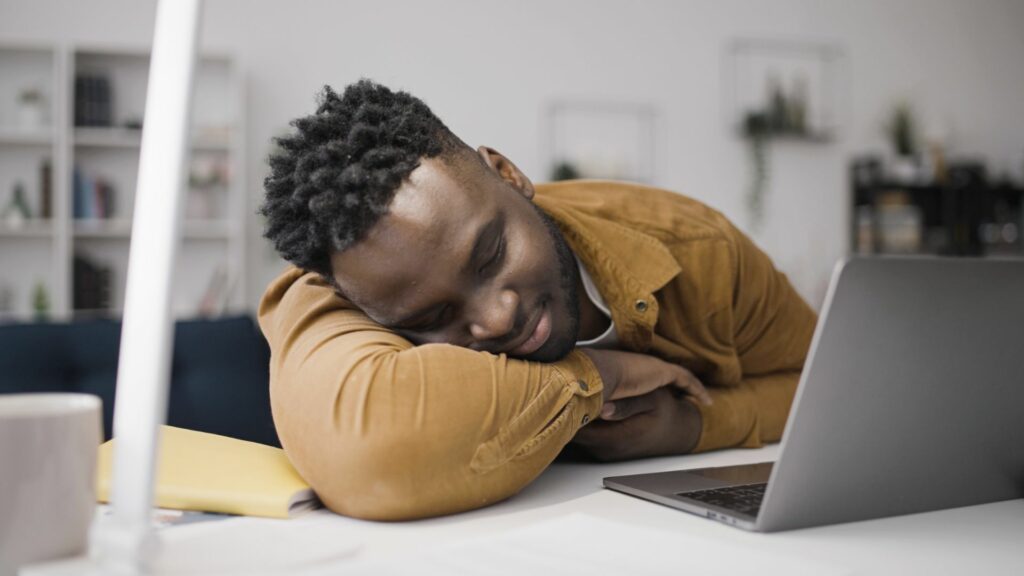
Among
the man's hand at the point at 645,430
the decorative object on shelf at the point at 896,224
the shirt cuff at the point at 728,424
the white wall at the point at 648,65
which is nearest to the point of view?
the man's hand at the point at 645,430

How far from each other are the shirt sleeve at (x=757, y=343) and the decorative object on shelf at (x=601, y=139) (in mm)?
3390

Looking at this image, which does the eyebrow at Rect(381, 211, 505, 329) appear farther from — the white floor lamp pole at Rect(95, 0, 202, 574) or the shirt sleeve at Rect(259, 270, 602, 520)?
the white floor lamp pole at Rect(95, 0, 202, 574)

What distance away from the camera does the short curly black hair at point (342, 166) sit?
0.89 meters

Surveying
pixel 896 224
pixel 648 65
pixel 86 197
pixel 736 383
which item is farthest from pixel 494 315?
pixel 896 224

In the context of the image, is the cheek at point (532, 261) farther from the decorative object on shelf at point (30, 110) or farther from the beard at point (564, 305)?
the decorative object on shelf at point (30, 110)

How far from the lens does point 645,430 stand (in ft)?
3.47

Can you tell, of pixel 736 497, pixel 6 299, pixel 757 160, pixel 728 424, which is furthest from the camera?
pixel 757 160

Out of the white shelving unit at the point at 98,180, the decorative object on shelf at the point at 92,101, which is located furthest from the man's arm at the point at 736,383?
the decorative object on shelf at the point at 92,101

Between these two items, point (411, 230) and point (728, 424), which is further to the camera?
point (728, 424)

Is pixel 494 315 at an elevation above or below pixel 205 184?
below

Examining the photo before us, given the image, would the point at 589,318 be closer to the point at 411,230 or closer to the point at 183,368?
the point at 411,230

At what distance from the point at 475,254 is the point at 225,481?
0.32m

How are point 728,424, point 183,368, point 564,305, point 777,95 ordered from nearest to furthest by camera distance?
point 564,305 < point 728,424 < point 183,368 < point 777,95

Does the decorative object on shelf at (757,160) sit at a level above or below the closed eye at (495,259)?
above
